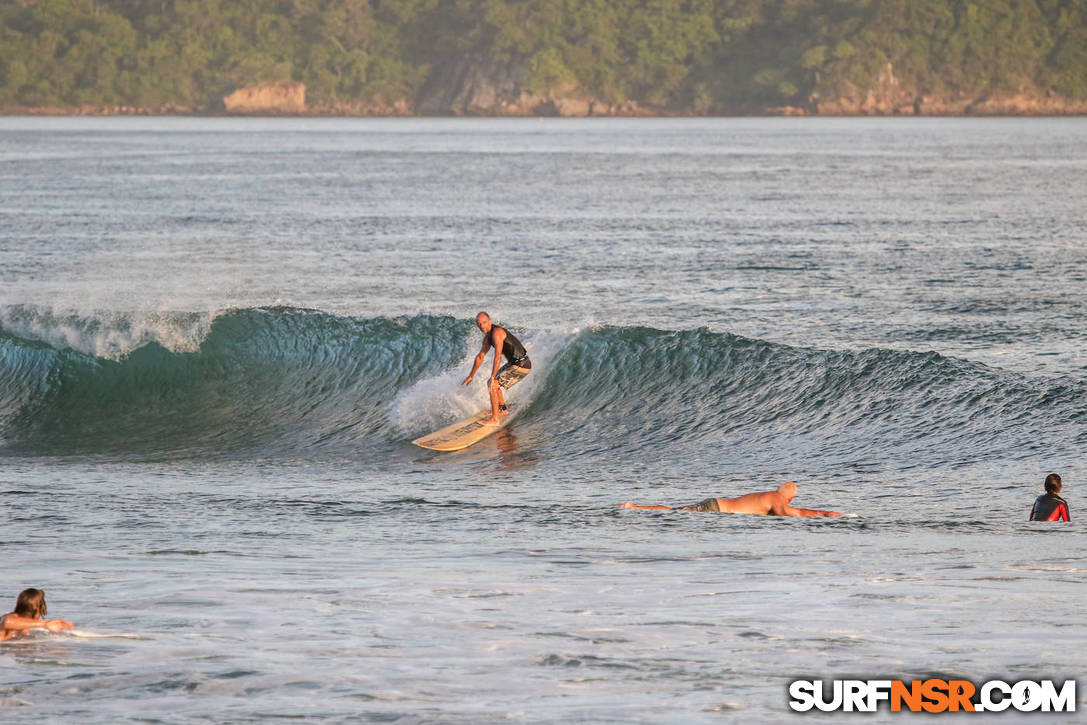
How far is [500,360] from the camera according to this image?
1819cm

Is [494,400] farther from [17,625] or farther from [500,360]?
[17,625]

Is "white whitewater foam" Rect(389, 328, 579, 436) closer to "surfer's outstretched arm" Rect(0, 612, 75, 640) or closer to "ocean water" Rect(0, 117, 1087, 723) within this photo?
"ocean water" Rect(0, 117, 1087, 723)

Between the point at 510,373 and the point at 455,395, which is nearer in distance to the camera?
the point at 510,373

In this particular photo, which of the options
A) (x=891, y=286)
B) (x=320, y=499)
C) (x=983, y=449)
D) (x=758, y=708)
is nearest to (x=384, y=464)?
(x=320, y=499)

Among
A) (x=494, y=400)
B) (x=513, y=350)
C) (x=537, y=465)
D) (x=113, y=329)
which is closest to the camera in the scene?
(x=537, y=465)

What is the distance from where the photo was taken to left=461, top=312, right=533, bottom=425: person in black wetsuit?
18125 mm

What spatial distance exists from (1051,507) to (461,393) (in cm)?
926

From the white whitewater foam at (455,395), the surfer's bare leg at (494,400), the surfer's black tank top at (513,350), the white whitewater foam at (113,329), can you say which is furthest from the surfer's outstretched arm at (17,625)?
the white whitewater foam at (113,329)

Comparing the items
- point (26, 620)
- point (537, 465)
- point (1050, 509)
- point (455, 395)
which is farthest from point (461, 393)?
point (26, 620)

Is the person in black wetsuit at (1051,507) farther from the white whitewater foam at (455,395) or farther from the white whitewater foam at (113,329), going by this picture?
the white whitewater foam at (113,329)

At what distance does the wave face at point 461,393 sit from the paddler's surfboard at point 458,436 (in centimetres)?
75

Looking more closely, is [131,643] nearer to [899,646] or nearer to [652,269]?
[899,646]

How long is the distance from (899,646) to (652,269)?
27.0 metres

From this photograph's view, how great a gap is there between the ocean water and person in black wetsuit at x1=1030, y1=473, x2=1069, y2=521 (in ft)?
1.49
